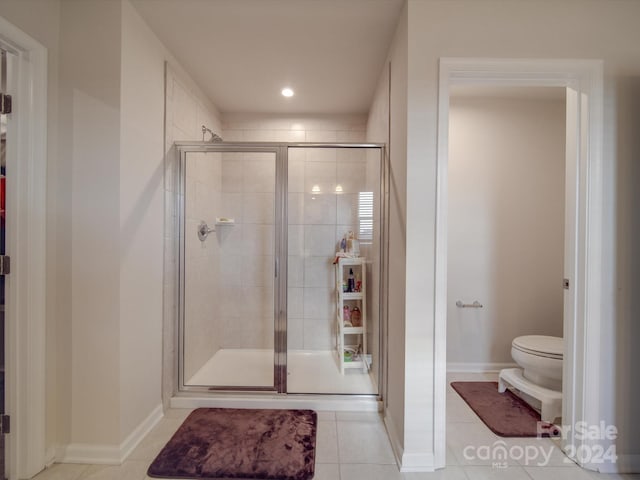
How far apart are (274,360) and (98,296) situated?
123 cm

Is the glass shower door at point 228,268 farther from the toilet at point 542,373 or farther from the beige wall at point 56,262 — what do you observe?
the toilet at point 542,373

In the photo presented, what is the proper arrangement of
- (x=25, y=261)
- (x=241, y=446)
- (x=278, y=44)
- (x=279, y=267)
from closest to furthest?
(x=25, y=261) < (x=241, y=446) < (x=278, y=44) < (x=279, y=267)

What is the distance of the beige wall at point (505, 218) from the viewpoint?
2.82 m

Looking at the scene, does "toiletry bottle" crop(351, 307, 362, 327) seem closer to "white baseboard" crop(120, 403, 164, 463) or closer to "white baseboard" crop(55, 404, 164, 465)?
"white baseboard" crop(120, 403, 164, 463)

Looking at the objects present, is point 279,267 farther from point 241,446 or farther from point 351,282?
point 241,446

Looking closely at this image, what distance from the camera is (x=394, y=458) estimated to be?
5.55 ft

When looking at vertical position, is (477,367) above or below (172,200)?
below

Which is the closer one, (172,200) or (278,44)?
(278,44)

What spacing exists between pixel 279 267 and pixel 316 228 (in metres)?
0.45

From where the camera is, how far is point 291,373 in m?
2.38

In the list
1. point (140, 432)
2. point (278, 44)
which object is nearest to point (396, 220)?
point (278, 44)

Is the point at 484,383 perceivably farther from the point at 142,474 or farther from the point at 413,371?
the point at 142,474

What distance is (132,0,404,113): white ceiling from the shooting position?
1753mm

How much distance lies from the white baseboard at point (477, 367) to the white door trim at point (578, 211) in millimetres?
1197
